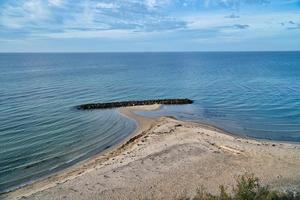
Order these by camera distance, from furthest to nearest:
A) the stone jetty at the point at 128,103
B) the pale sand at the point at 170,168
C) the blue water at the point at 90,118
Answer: the stone jetty at the point at 128,103 < the blue water at the point at 90,118 < the pale sand at the point at 170,168

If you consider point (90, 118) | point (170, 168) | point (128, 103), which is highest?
point (170, 168)

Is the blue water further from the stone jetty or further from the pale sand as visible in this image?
the pale sand

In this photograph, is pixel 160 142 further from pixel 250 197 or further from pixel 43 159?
pixel 250 197

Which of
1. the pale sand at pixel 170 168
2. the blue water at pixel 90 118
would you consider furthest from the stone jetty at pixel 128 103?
the pale sand at pixel 170 168

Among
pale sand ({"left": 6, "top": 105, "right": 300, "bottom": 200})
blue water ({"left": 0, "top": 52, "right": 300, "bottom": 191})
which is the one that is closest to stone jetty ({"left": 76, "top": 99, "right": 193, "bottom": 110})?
blue water ({"left": 0, "top": 52, "right": 300, "bottom": 191})

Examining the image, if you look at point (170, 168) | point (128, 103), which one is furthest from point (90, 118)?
point (170, 168)

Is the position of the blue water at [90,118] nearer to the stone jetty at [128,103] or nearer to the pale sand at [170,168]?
the stone jetty at [128,103]

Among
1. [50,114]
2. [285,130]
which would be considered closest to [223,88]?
[285,130]

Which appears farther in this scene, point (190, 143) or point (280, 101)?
point (280, 101)

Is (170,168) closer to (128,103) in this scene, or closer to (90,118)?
(90,118)
